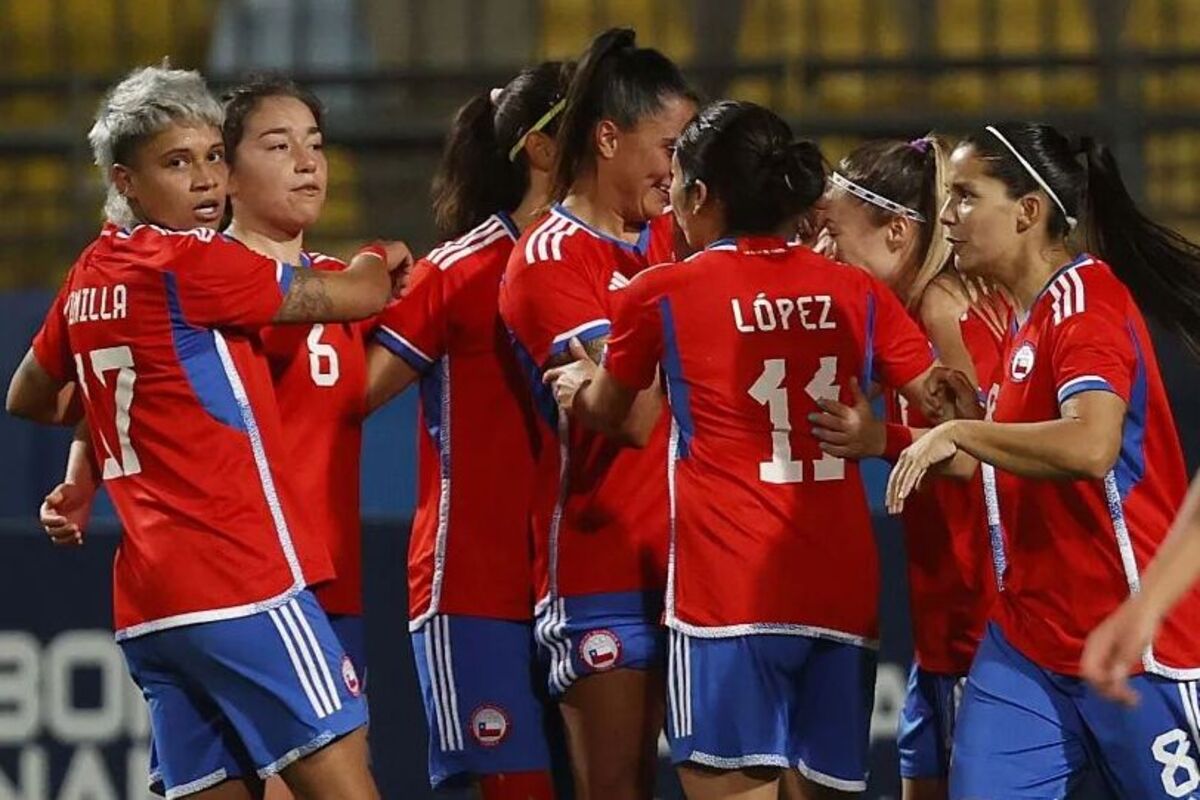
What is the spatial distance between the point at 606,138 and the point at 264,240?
0.68 meters

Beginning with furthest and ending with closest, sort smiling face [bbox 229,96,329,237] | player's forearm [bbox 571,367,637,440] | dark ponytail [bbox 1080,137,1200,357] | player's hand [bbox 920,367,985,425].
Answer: smiling face [bbox 229,96,329,237] < dark ponytail [bbox 1080,137,1200,357] < player's hand [bbox 920,367,985,425] < player's forearm [bbox 571,367,637,440]

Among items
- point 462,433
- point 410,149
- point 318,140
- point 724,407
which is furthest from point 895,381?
point 410,149

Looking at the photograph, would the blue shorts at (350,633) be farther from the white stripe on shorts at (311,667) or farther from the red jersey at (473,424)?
the white stripe on shorts at (311,667)

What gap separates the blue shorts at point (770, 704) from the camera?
160 inches

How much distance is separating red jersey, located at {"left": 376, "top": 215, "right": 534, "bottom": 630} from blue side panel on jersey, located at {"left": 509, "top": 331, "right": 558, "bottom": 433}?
0.07m

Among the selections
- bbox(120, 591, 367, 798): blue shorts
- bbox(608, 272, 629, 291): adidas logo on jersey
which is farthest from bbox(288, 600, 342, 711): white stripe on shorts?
bbox(608, 272, 629, 291): adidas logo on jersey

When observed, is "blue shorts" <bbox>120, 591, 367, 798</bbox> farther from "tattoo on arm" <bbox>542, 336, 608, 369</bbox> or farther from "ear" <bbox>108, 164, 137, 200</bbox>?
"ear" <bbox>108, 164, 137, 200</bbox>

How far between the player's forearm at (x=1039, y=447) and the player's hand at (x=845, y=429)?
0.20 m

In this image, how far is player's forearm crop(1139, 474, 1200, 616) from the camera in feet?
→ 9.09

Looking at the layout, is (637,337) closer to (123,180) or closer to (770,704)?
(770,704)

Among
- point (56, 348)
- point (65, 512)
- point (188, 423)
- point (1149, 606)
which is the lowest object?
point (65, 512)

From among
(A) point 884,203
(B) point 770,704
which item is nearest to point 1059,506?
(B) point 770,704

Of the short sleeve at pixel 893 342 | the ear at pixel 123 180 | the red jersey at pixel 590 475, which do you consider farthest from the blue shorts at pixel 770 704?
the ear at pixel 123 180

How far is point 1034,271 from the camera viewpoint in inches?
162
